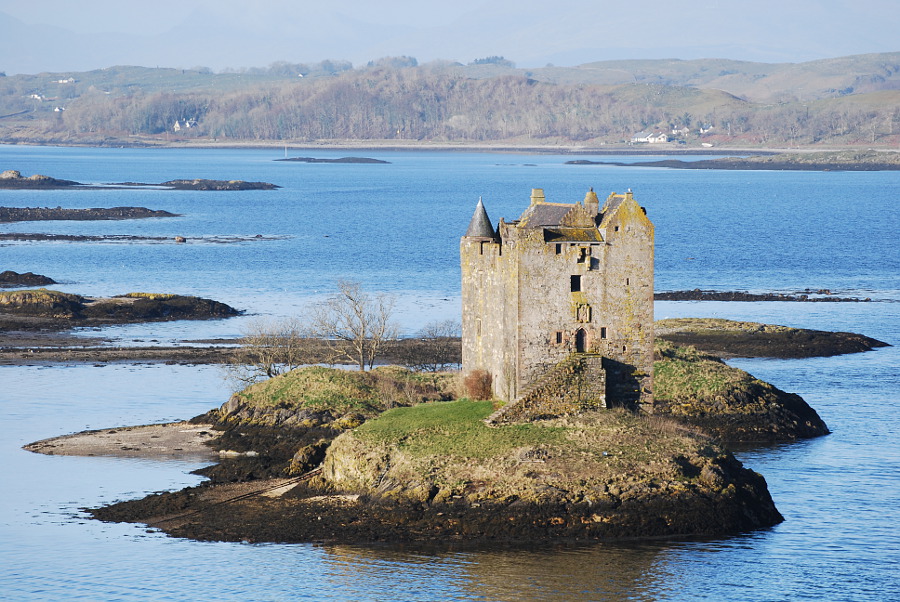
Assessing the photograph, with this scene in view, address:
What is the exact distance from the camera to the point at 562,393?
51344mm

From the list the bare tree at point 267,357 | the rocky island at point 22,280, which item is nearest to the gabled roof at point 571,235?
the bare tree at point 267,357

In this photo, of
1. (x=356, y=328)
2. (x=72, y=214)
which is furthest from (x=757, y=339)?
Result: (x=72, y=214)

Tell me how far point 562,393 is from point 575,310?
10.8 feet

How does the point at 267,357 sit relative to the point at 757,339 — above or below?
above

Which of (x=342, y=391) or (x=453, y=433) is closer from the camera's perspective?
(x=453, y=433)

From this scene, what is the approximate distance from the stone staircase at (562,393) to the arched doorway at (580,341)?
0.70m

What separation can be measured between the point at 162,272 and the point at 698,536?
9040cm

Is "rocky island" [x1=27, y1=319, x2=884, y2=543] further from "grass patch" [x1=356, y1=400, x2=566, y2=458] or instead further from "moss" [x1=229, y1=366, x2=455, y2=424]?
"moss" [x1=229, y1=366, x2=455, y2=424]

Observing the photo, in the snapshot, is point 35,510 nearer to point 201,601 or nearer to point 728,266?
point 201,601

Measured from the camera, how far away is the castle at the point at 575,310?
169 ft

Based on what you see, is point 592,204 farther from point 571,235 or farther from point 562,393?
point 562,393

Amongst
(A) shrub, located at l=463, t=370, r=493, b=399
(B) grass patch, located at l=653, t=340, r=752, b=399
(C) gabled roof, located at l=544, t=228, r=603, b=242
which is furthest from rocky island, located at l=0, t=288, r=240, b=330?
(C) gabled roof, located at l=544, t=228, r=603, b=242

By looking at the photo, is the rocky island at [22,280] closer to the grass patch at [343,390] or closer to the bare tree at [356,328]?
the bare tree at [356,328]

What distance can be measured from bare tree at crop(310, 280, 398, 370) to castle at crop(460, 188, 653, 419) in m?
17.7
